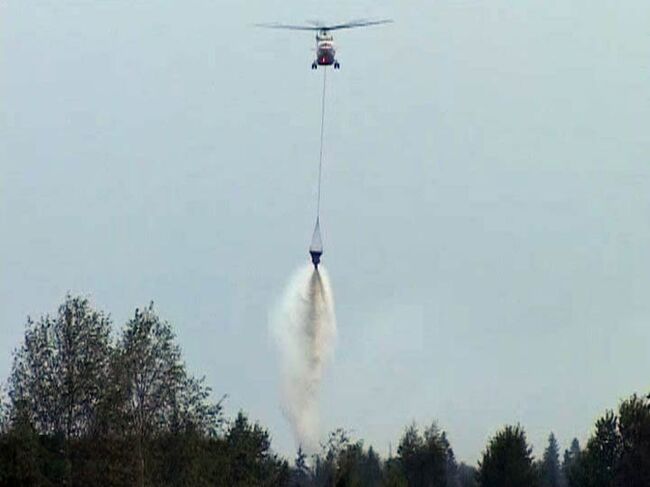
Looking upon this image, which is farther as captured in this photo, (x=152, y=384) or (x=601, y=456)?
(x=601, y=456)

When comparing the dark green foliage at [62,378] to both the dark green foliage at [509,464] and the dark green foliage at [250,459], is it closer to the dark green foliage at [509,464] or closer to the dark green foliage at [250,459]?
the dark green foliage at [250,459]

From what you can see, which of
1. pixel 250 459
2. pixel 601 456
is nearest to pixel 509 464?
pixel 601 456

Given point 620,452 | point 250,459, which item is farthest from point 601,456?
point 250,459

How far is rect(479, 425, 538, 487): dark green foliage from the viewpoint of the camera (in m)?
122

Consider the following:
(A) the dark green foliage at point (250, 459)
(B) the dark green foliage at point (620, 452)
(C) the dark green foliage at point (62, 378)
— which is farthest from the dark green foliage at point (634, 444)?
(C) the dark green foliage at point (62, 378)

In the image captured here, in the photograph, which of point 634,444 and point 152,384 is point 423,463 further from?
point 152,384

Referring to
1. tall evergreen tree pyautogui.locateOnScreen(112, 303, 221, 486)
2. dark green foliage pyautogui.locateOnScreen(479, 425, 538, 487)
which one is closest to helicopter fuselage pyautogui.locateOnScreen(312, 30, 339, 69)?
tall evergreen tree pyautogui.locateOnScreen(112, 303, 221, 486)

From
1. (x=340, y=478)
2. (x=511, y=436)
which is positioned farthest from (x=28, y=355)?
(x=511, y=436)

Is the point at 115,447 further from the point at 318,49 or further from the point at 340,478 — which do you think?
the point at 318,49

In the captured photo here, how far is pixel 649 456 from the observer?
401 ft

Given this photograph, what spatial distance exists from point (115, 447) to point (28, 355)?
629 cm

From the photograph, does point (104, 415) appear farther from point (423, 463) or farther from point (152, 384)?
point (423, 463)

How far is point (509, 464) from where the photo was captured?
12231 cm

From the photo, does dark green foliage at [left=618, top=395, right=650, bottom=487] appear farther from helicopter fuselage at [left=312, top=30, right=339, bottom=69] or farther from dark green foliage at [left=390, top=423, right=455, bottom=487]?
helicopter fuselage at [left=312, top=30, right=339, bottom=69]
